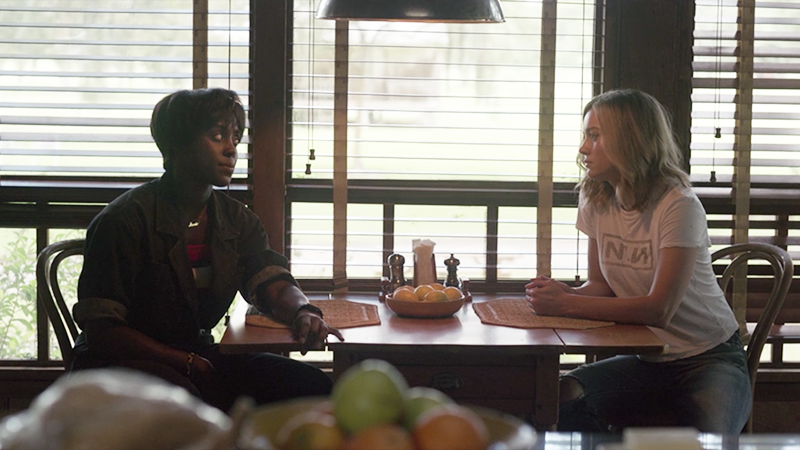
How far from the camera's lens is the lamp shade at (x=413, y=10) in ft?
6.89

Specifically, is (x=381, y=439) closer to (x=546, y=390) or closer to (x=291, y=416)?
(x=291, y=416)

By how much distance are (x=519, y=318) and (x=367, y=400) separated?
1631 mm

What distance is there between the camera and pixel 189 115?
2.67 metres

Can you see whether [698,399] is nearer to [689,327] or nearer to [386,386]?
[689,327]

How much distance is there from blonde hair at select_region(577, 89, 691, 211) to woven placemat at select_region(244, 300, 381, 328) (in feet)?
2.79

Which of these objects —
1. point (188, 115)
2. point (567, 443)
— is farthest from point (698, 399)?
point (188, 115)

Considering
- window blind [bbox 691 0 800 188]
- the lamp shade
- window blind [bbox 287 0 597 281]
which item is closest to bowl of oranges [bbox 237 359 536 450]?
the lamp shade

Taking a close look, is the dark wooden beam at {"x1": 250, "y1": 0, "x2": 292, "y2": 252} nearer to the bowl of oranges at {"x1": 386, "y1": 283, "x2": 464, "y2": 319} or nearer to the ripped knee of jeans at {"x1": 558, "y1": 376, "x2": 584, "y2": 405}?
the bowl of oranges at {"x1": 386, "y1": 283, "x2": 464, "y2": 319}

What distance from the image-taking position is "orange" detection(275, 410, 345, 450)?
39.9 inches

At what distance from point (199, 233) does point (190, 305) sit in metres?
0.24

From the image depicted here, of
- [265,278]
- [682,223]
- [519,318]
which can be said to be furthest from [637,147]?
[265,278]

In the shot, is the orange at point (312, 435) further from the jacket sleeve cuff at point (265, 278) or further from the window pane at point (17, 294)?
the window pane at point (17, 294)

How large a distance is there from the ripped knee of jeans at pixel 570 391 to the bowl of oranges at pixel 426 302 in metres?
0.39

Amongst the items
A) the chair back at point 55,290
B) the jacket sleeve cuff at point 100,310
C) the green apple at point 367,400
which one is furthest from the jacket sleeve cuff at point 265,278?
the green apple at point 367,400
